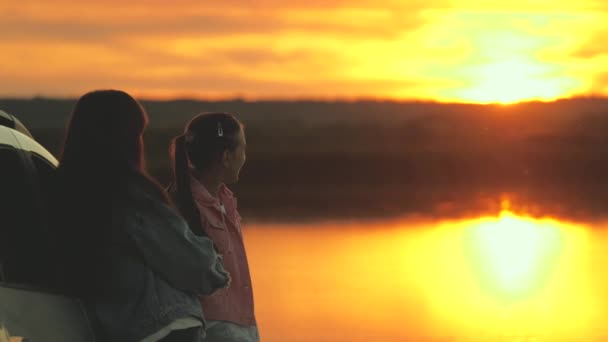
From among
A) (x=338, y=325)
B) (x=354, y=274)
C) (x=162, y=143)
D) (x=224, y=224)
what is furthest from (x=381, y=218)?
(x=162, y=143)

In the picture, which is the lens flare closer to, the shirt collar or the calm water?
the calm water

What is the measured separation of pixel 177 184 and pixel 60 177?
530 mm

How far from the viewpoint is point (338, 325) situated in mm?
11031

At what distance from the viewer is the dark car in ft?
14.5

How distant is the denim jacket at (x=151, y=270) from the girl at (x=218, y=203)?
0.39 meters

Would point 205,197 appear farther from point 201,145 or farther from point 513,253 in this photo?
point 513,253

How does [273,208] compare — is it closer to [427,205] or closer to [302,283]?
[427,205]

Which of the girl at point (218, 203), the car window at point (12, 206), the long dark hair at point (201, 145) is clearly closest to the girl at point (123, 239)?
the car window at point (12, 206)

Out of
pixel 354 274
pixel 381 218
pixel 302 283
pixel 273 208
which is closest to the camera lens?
pixel 302 283

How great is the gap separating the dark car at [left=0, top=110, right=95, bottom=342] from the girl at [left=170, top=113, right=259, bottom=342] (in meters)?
0.45

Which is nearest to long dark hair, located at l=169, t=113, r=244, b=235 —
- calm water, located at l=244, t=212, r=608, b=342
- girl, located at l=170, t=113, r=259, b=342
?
girl, located at l=170, t=113, r=259, b=342

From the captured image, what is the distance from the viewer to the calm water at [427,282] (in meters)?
11.1

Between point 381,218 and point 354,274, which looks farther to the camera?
point 381,218

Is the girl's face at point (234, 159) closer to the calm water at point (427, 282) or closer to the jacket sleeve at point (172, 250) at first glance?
the jacket sleeve at point (172, 250)
